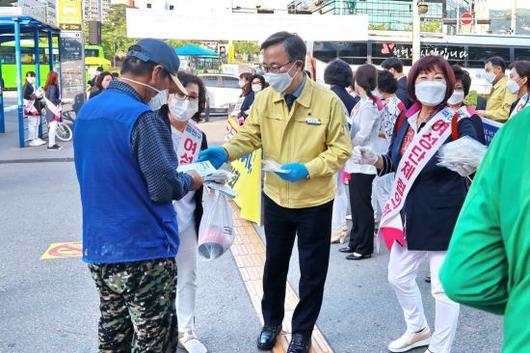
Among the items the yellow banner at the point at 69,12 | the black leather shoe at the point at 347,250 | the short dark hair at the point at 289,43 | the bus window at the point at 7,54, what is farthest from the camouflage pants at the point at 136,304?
the bus window at the point at 7,54

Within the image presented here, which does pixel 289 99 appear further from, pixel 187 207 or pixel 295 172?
pixel 187 207

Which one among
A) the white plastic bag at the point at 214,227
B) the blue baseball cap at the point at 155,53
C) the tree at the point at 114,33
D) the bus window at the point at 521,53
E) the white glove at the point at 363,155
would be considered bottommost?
the white plastic bag at the point at 214,227

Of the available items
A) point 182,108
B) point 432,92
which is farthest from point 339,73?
point 182,108

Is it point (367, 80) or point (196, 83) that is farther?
point (367, 80)

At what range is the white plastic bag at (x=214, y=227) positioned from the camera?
3.17 m

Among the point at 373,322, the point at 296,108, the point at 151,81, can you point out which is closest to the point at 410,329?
the point at 373,322

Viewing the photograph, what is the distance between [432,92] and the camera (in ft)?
10.2

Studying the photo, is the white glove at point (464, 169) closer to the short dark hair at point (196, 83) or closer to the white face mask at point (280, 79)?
the white face mask at point (280, 79)

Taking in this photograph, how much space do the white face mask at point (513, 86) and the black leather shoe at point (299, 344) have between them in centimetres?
441

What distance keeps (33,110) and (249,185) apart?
25.8 ft

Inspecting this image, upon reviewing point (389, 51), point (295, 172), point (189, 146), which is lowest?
point (295, 172)

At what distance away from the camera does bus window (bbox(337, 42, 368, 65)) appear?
27.1 meters

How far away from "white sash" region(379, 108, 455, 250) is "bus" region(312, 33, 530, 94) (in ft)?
77.9

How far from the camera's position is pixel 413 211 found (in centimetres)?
316
